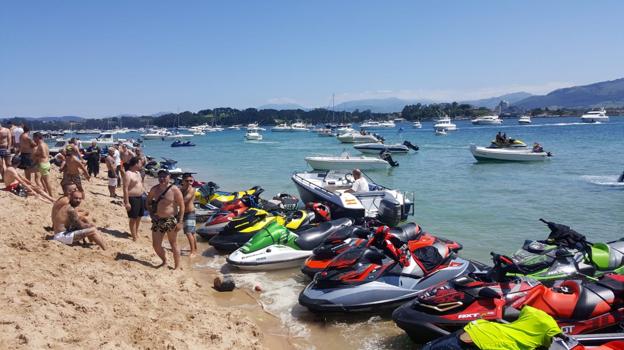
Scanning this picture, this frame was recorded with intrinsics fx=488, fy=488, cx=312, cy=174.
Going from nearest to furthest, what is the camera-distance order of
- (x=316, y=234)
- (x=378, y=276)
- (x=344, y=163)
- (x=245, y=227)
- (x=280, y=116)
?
(x=378, y=276) < (x=316, y=234) < (x=245, y=227) < (x=344, y=163) < (x=280, y=116)

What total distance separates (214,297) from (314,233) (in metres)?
2.57

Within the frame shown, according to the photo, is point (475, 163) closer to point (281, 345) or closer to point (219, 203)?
point (219, 203)

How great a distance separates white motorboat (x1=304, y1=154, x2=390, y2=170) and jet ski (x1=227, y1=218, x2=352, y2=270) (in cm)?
1672

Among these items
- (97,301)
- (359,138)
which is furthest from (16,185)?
(359,138)

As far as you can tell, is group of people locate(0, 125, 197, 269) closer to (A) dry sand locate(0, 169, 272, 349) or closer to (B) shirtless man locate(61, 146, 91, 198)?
(B) shirtless man locate(61, 146, 91, 198)

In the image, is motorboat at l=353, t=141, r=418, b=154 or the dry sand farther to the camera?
motorboat at l=353, t=141, r=418, b=154

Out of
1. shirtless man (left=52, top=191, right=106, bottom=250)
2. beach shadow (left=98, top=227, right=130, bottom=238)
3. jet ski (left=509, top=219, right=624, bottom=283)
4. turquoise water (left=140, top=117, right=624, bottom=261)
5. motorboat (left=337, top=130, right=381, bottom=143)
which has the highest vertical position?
shirtless man (left=52, top=191, right=106, bottom=250)

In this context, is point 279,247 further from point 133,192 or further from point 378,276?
point 133,192

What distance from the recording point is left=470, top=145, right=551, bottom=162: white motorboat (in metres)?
28.9

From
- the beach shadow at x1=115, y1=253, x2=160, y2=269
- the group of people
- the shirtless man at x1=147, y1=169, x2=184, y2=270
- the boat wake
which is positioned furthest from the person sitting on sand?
the boat wake

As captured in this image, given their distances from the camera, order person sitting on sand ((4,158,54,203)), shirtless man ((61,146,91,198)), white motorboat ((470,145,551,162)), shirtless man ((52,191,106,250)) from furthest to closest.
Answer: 1. white motorboat ((470,145,551,162))
2. shirtless man ((61,146,91,198))
3. person sitting on sand ((4,158,54,203))
4. shirtless man ((52,191,106,250))

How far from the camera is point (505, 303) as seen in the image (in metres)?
5.32

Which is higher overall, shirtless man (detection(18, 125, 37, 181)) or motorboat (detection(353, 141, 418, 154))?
shirtless man (detection(18, 125, 37, 181))

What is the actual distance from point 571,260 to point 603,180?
17.4 meters
